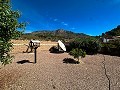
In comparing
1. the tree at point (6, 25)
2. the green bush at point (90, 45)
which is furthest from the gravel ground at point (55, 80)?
the green bush at point (90, 45)

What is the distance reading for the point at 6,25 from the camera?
8922 millimetres

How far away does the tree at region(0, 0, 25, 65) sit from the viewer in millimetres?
8633

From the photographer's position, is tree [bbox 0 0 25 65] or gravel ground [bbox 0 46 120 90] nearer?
tree [bbox 0 0 25 65]

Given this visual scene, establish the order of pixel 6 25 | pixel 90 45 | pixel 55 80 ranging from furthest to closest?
pixel 90 45
pixel 55 80
pixel 6 25

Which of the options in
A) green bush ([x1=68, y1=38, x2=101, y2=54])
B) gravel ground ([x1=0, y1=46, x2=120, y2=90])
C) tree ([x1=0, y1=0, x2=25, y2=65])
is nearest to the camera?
tree ([x1=0, y1=0, x2=25, y2=65])

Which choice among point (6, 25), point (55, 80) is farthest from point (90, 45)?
point (6, 25)

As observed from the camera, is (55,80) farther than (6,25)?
Yes

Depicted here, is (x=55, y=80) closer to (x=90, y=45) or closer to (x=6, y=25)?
(x=6, y=25)

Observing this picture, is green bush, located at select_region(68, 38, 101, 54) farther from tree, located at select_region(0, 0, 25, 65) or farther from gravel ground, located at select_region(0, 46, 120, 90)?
tree, located at select_region(0, 0, 25, 65)

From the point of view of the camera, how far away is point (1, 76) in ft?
41.3

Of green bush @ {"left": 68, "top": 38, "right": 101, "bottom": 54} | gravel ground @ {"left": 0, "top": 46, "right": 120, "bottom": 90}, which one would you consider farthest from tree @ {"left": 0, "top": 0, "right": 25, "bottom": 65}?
green bush @ {"left": 68, "top": 38, "right": 101, "bottom": 54}

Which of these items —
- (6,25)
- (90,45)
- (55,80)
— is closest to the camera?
(6,25)

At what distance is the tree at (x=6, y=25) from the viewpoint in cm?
863

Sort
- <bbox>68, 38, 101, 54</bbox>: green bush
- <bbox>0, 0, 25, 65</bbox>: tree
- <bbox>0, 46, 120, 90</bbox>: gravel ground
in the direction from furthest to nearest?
1. <bbox>68, 38, 101, 54</bbox>: green bush
2. <bbox>0, 46, 120, 90</bbox>: gravel ground
3. <bbox>0, 0, 25, 65</bbox>: tree
